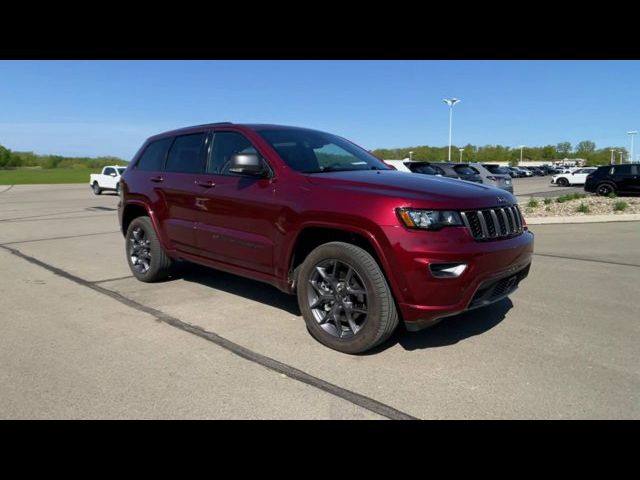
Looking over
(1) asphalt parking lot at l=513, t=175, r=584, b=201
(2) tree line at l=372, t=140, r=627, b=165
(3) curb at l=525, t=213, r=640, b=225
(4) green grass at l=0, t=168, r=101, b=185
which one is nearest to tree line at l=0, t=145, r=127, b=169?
(4) green grass at l=0, t=168, r=101, b=185

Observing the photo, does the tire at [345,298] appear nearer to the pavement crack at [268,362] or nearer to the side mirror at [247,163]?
the pavement crack at [268,362]

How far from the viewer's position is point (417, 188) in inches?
141

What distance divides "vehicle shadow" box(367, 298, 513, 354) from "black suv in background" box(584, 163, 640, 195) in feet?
60.2

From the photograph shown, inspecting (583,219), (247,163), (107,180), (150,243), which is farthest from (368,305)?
(107,180)

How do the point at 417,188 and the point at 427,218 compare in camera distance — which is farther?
the point at 417,188

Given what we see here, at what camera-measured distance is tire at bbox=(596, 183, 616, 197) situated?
2009cm

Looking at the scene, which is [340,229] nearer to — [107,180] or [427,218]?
[427,218]

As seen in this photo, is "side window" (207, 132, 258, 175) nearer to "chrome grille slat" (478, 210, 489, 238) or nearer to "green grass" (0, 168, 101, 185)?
"chrome grille slat" (478, 210, 489, 238)

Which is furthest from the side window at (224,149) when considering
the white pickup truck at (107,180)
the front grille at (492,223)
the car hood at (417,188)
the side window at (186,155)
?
the white pickup truck at (107,180)

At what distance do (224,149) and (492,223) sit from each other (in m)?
2.72
